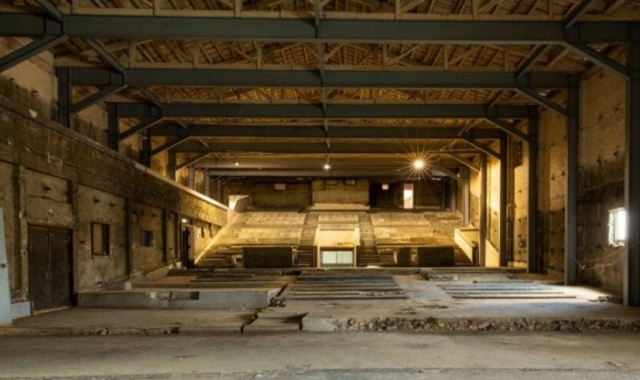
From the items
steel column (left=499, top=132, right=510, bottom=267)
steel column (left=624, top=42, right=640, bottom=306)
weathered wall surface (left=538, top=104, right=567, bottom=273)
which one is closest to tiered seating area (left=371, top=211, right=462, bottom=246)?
steel column (left=499, top=132, right=510, bottom=267)

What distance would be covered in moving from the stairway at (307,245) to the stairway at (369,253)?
226cm

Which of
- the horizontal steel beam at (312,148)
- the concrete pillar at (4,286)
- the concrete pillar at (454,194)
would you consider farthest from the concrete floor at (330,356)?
the concrete pillar at (454,194)

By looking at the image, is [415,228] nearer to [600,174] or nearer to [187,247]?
[187,247]

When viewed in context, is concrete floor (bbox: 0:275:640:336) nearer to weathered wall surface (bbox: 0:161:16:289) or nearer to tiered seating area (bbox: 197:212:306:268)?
weathered wall surface (bbox: 0:161:16:289)

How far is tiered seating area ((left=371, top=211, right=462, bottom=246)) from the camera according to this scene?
24734mm

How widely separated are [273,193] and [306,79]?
26224mm

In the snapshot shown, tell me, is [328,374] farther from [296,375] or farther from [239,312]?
[239,312]

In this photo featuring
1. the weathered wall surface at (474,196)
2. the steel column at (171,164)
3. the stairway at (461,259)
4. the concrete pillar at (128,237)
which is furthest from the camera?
the weathered wall surface at (474,196)

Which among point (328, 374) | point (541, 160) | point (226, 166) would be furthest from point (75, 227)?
point (226, 166)

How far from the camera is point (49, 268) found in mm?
10828

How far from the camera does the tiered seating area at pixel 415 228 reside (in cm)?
2473

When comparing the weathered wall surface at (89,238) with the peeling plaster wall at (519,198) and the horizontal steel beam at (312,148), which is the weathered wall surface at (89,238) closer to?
the horizontal steel beam at (312,148)

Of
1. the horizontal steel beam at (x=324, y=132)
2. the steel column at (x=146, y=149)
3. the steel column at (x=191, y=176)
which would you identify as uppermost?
the horizontal steel beam at (x=324, y=132)

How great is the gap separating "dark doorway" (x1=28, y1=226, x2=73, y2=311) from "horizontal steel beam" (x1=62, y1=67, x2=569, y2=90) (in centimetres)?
430
